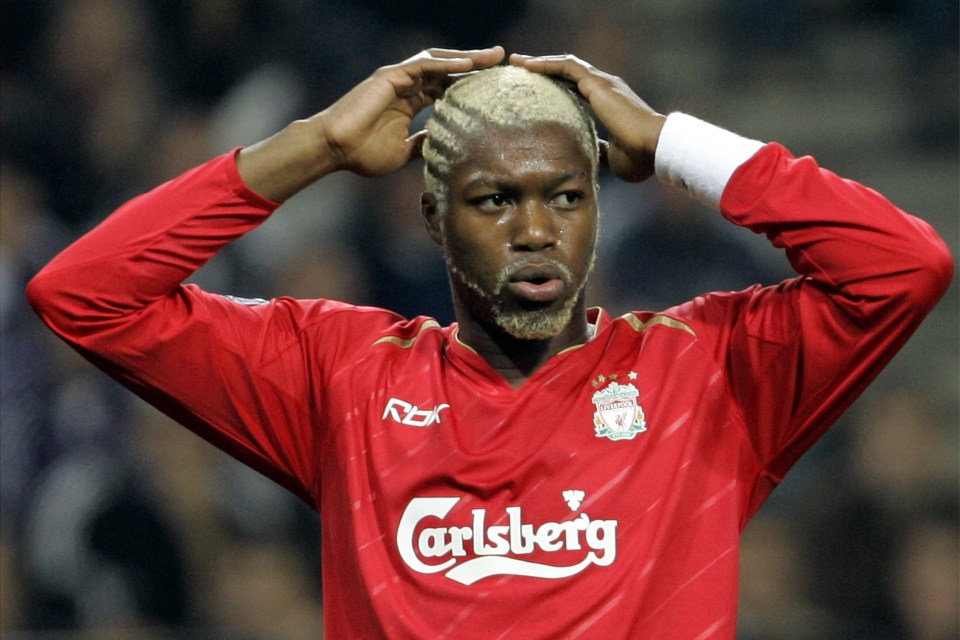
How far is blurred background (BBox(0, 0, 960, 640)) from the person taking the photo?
390cm

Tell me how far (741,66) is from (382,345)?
2583 millimetres

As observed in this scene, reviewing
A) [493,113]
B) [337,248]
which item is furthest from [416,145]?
[337,248]

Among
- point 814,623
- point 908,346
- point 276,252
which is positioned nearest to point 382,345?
point 814,623

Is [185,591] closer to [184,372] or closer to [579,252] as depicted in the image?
[184,372]

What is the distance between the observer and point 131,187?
4422mm

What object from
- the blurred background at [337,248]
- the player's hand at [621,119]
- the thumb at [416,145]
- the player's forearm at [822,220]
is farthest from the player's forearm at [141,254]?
the blurred background at [337,248]

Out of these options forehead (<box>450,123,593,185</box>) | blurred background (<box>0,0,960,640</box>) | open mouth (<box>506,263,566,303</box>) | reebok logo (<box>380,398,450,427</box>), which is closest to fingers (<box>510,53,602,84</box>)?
forehead (<box>450,123,593,185</box>)

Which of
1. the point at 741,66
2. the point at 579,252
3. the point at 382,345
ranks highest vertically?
the point at 741,66

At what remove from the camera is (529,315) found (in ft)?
7.25

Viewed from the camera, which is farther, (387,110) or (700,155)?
(387,110)

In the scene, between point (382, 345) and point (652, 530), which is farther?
point (382, 345)

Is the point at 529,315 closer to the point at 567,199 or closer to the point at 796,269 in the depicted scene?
the point at 567,199

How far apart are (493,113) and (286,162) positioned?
1.10ft

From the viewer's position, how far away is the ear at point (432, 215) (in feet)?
7.78
